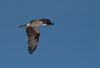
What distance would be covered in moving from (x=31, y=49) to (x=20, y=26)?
322 centimetres

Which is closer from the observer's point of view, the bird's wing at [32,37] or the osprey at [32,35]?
the osprey at [32,35]

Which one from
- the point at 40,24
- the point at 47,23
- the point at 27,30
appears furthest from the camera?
the point at 27,30

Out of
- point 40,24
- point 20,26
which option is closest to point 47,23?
point 40,24

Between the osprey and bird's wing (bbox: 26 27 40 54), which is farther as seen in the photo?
bird's wing (bbox: 26 27 40 54)

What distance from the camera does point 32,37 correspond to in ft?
83.9

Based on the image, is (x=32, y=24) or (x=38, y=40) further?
(x=38, y=40)

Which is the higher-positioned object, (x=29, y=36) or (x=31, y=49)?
(x=29, y=36)

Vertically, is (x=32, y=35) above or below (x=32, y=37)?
above

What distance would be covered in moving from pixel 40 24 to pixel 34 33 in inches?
118

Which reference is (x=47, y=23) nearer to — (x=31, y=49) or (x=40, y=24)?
(x=40, y=24)

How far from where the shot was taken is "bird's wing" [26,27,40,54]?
24969 millimetres

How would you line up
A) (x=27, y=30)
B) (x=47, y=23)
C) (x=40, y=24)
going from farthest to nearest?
(x=27, y=30)
(x=40, y=24)
(x=47, y=23)

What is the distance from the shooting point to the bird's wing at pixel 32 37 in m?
25.0

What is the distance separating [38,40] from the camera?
2577cm
